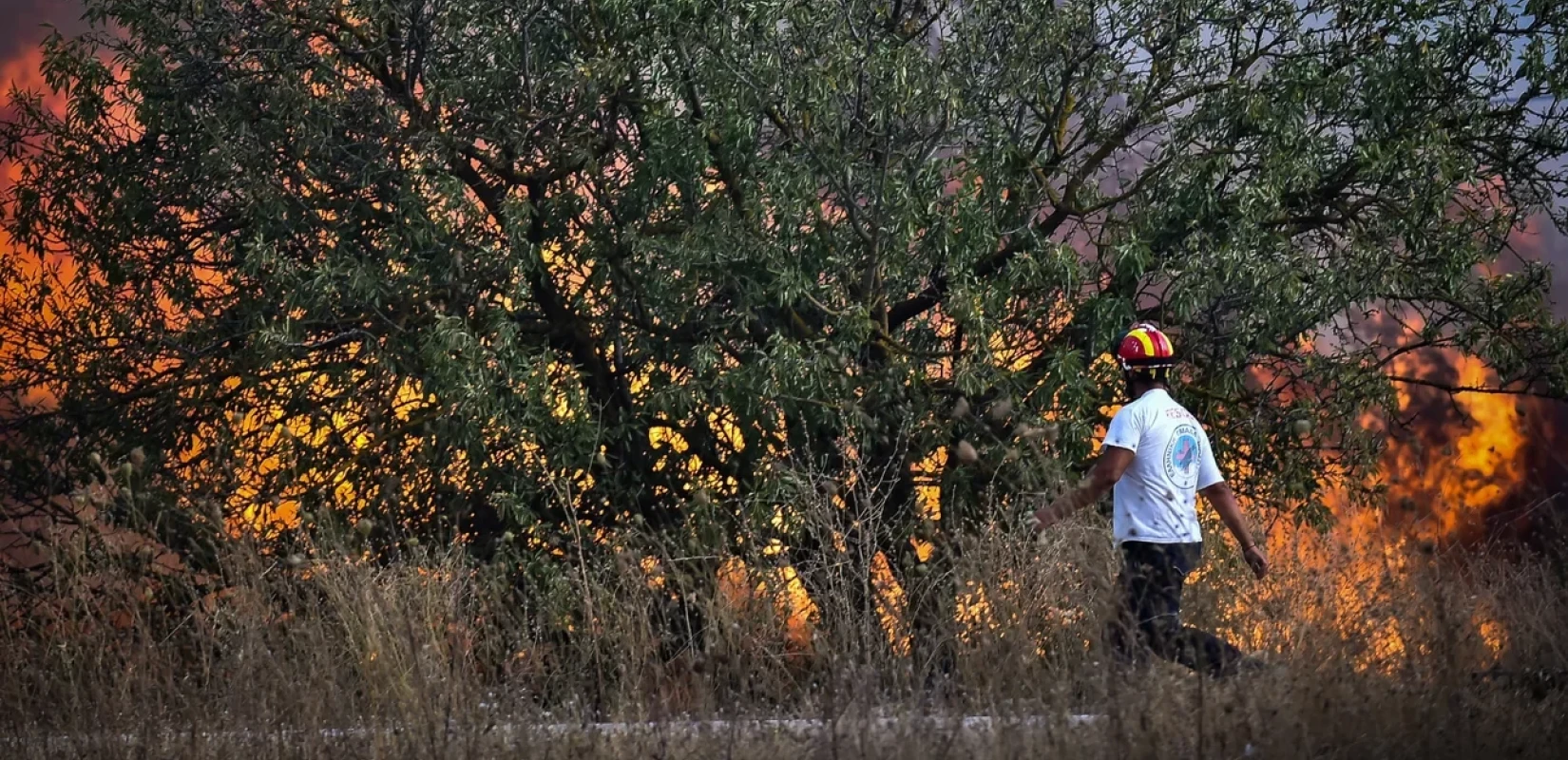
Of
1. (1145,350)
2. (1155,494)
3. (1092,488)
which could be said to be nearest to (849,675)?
(1092,488)

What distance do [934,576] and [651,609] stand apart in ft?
4.81

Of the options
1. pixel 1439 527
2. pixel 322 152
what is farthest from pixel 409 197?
pixel 1439 527

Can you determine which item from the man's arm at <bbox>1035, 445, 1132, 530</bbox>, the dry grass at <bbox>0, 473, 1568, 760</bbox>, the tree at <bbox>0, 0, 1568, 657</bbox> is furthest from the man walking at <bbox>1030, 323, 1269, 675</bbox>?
the tree at <bbox>0, 0, 1568, 657</bbox>

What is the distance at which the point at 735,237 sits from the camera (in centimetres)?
926

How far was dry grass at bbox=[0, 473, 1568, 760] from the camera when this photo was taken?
5.34 meters

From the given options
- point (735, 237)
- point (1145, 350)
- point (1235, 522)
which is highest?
point (735, 237)

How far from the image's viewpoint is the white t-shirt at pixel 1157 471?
20.5 feet

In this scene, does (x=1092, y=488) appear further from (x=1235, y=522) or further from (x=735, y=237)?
(x=735, y=237)

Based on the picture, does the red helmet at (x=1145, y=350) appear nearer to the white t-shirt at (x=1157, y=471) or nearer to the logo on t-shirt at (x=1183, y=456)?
the white t-shirt at (x=1157, y=471)

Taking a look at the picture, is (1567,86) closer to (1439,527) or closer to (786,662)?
(1439,527)

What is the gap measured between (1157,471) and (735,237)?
11.7 feet

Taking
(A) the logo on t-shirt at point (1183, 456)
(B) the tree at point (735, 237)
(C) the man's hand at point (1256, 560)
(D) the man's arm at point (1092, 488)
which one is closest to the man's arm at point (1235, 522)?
(C) the man's hand at point (1256, 560)

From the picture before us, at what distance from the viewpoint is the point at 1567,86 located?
1010cm

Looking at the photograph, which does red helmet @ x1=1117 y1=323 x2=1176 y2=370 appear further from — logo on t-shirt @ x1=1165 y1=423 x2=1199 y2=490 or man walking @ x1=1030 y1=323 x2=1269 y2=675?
logo on t-shirt @ x1=1165 y1=423 x2=1199 y2=490
